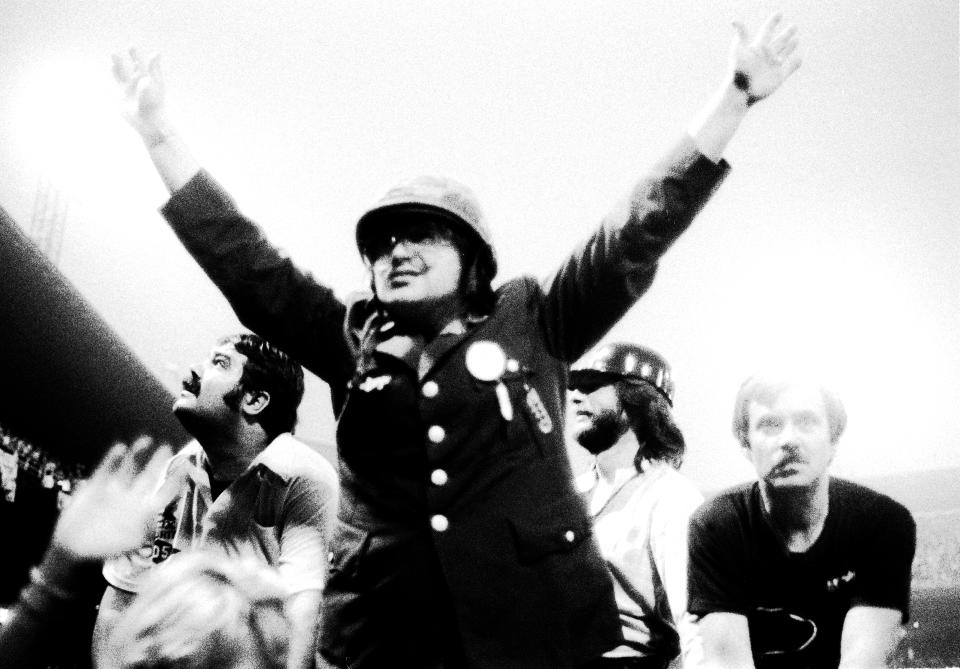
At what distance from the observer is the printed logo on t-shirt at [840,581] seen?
1.79 meters

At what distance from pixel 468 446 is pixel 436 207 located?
0.39m

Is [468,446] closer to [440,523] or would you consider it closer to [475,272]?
[440,523]

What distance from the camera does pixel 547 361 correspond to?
140cm

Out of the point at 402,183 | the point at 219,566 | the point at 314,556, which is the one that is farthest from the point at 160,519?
the point at 219,566

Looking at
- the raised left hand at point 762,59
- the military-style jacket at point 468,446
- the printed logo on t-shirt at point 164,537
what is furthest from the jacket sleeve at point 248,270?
the printed logo on t-shirt at point 164,537

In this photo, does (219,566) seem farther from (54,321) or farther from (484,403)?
(54,321)

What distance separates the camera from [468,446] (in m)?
1.31

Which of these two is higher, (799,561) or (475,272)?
(475,272)

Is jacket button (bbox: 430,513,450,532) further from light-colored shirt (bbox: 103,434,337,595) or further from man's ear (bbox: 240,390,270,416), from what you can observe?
man's ear (bbox: 240,390,270,416)

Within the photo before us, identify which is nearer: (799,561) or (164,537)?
(799,561)

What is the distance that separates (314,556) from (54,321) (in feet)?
8.55

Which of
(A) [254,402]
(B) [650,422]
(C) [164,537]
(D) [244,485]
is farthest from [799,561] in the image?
(C) [164,537]

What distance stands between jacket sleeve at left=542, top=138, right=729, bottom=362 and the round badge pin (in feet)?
0.38

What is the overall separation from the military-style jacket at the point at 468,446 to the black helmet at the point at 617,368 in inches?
43.3
